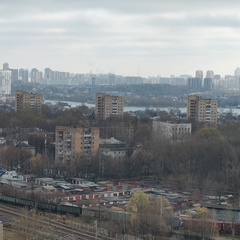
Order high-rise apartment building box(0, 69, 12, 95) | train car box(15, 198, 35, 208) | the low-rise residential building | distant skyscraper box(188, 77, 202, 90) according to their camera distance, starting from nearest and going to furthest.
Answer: train car box(15, 198, 35, 208) < the low-rise residential building < high-rise apartment building box(0, 69, 12, 95) < distant skyscraper box(188, 77, 202, 90)

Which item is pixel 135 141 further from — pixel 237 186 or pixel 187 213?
pixel 187 213

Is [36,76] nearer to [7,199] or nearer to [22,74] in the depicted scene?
[22,74]

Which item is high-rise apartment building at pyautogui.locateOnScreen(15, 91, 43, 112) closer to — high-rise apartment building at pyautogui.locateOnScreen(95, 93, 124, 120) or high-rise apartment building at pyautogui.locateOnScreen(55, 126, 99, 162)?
high-rise apartment building at pyautogui.locateOnScreen(95, 93, 124, 120)

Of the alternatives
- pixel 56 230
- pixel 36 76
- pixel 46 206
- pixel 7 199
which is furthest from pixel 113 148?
pixel 36 76

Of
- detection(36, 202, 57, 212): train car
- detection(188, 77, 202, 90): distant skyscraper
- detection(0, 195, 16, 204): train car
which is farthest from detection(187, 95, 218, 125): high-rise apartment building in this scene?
detection(188, 77, 202, 90): distant skyscraper

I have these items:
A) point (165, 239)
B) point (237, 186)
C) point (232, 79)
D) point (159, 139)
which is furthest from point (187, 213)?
point (232, 79)
